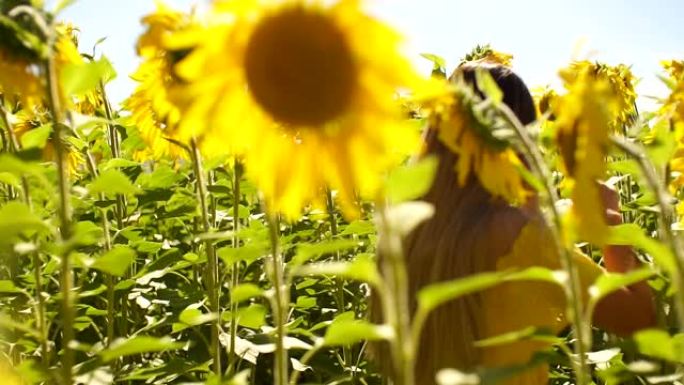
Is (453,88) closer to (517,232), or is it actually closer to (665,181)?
(665,181)

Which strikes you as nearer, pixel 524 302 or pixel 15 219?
pixel 15 219

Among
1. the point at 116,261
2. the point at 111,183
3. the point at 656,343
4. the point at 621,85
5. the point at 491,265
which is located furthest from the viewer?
the point at 621,85

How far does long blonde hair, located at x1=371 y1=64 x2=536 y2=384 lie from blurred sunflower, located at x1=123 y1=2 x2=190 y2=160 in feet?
2.15

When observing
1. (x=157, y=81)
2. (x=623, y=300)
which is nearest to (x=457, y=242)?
(x=623, y=300)

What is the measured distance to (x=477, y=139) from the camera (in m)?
1.26

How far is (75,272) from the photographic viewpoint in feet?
10.9

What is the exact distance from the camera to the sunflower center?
42.4 inches

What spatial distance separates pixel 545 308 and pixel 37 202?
160 cm

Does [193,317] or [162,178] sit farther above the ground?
[162,178]

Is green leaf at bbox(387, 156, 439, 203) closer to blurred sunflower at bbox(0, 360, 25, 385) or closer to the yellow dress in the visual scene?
blurred sunflower at bbox(0, 360, 25, 385)

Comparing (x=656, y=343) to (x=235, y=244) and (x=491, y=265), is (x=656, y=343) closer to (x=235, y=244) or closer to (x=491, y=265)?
(x=491, y=265)

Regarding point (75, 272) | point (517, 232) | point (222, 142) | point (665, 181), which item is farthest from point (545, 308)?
point (75, 272)

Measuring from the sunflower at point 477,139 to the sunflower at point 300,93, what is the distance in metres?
0.17

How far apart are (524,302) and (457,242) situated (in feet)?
0.67
